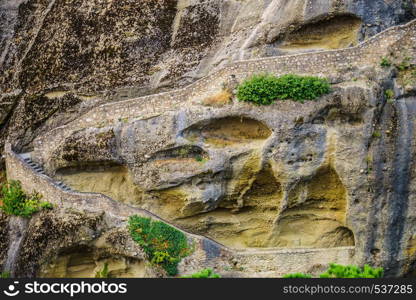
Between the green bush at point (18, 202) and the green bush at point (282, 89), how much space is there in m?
7.47

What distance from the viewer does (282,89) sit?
2498 cm

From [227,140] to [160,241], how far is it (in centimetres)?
400

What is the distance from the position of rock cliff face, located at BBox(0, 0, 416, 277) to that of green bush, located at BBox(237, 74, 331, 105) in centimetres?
29

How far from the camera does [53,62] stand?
28.6 metres

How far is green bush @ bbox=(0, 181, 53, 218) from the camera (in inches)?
1016

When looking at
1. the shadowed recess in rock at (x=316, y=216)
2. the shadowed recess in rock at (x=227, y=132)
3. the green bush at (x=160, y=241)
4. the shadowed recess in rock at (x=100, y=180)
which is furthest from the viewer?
the shadowed recess in rock at (x=100, y=180)

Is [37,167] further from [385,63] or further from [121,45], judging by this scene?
[385,63]

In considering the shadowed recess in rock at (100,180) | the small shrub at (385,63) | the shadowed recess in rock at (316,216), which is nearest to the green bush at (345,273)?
the shadowed recess in rock at (316,216)

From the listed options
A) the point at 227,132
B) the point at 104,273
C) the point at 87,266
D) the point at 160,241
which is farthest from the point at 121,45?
the point at 104,273

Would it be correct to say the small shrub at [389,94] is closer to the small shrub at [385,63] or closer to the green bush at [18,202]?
the small shrub at [385,63]

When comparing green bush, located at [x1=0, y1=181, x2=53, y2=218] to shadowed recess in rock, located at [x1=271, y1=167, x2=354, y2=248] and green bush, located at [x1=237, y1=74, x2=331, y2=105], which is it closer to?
green bush, located at [x1=237, y1=74, x2=331, y2=105]

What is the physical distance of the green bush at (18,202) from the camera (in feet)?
84.7

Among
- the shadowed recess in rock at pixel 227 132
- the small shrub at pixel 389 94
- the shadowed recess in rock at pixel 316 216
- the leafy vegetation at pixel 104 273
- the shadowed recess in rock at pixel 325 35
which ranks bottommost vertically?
the leafy vegetation at pixel 104 273

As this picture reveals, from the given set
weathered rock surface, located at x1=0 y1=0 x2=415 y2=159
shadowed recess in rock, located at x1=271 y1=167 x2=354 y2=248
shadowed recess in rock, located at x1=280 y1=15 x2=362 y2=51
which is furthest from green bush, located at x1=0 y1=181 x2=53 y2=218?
shadowed recess in rock, located at x1=280 y1=15 x2=362 y2=51
